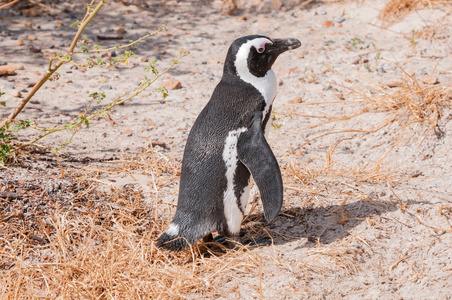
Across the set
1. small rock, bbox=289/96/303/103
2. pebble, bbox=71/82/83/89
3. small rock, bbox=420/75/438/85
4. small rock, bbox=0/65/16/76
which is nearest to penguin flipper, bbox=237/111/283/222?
small rock, bbox=289/96/303/103

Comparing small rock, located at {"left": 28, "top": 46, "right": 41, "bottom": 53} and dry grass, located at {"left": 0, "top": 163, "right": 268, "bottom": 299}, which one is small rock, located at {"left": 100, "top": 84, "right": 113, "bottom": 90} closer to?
small rock, located at {"left": 28, "top": 46, "right": 41, "bottom": 53}

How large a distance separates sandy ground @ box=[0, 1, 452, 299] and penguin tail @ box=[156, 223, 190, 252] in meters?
0.28

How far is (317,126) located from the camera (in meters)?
3.94

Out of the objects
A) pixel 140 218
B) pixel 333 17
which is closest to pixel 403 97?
pixel 140 218

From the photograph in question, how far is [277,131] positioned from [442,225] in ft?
5.47

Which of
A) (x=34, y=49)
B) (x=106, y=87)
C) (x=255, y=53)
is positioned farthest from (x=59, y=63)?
(x=34, y=49)

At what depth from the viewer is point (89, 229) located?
2676 millimetres

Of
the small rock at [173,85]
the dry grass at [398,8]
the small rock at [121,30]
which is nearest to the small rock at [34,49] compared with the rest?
the small rock at [121,30]

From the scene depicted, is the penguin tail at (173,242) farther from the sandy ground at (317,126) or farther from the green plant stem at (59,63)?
the green plant stem at (59,63)

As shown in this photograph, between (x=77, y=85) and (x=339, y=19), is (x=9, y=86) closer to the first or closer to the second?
(x=77, y=85)

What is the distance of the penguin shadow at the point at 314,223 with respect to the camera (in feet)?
8.30

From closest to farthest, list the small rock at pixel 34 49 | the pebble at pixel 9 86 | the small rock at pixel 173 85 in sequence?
the pebble at pixel 9 86
the small rock at pixel 173 85
the small rock at pixel 34 49

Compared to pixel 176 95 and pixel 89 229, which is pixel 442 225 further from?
pixel 176 95

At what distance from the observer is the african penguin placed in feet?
7.66
